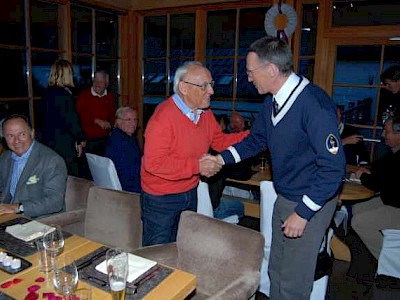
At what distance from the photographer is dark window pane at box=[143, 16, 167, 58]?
217 inches

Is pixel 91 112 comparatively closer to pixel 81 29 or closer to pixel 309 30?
pixel 81 29

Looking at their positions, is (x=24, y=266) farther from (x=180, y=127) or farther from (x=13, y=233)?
(x=180, y=127)

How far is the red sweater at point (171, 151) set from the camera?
2.07 metres

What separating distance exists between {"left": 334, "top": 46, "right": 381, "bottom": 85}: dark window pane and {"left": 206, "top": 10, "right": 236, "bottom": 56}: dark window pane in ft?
4.51

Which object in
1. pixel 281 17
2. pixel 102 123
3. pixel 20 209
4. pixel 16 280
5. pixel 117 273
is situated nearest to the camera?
pixel 117 273

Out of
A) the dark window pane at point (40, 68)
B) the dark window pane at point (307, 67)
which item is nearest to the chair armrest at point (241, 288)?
the dark window pane at point (307, 67)

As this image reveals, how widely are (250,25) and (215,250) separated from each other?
3727mm

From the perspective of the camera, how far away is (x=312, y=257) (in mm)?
1883

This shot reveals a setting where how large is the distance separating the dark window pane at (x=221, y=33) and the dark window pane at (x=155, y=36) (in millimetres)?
703

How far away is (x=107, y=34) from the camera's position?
5.41 meters

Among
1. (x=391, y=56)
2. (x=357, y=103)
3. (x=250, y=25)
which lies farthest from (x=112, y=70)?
(x=391, y=56)

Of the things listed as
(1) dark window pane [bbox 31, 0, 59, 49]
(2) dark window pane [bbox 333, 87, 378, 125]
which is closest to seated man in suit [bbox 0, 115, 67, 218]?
(1) dark window pane [bbox 31, 0, 59, 49]

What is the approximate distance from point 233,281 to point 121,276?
21.6 inches

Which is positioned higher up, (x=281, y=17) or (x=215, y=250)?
(x=281, y=17)
